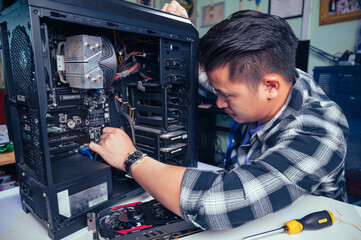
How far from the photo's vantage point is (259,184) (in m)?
0.51

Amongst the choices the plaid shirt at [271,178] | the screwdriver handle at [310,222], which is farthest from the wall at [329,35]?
the screwdriver handle at [310,222]

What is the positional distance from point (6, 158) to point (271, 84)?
160cm

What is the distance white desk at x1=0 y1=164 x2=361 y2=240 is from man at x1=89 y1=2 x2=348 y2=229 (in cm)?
7

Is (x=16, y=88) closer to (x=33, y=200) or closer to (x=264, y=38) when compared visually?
(x=33, y=200)

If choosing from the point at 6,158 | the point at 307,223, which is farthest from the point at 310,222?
the point at 6,158

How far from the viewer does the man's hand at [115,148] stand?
676 mm

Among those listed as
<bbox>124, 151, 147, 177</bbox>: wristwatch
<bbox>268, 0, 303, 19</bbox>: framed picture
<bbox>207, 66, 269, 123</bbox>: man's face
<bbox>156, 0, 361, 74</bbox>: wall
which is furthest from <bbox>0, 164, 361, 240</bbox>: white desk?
<bbox>268, 0, 303, 19</bbox>: framed picture

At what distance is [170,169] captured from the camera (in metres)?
0.57

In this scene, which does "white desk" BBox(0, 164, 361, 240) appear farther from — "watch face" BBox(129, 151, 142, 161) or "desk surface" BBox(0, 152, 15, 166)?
"desk surface" BBox(0, 152, 15, 166)

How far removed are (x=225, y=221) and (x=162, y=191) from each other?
16 cm

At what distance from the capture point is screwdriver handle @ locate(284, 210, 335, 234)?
539mm

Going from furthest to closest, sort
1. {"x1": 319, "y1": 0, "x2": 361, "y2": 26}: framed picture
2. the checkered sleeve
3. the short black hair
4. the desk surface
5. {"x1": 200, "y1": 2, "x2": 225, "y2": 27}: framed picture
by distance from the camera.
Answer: {"x1": 200, "y1": 2, "x2": 225, "y2": 27}: framed picture, {"x1": 319, "y1": 0, "x2": 361, "y2": 26}: framed picture, the desk surface, the short black hair, the checkered sleeve

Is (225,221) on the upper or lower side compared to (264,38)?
lower

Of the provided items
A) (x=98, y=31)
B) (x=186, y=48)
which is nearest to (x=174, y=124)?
(x=186, y=48)
